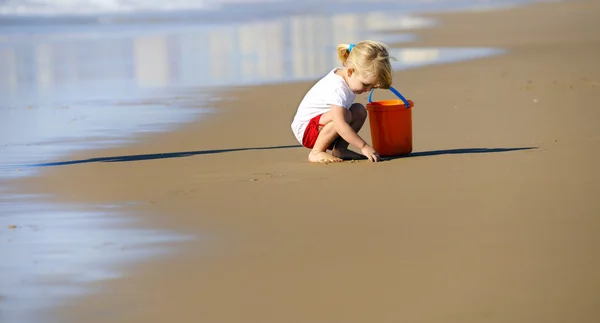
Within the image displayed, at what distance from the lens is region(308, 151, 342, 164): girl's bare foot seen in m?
5.96

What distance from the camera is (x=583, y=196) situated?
4.53m

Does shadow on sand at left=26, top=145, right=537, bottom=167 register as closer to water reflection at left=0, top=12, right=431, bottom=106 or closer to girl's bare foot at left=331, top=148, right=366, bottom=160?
girl's bare foot at left=331, top=148, right=366, bottom=160

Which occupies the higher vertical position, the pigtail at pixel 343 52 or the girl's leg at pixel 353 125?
the pigtail at pixel 343 52

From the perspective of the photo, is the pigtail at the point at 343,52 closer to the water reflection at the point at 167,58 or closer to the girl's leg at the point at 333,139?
the girl's leg at the point at 333,139

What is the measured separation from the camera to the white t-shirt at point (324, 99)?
592 cm

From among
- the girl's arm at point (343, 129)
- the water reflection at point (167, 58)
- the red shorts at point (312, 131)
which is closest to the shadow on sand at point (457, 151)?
the girl's arm at point (343, 129)

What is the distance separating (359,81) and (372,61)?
165mm

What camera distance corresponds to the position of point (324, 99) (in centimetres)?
607

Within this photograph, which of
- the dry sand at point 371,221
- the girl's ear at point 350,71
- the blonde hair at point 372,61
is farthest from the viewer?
the girl's ear at point 350,71

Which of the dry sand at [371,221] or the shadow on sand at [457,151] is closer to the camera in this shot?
the dry sand at [371,221]

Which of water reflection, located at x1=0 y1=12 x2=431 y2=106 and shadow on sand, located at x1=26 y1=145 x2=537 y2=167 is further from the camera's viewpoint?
water reflection, located at x1=0 y1=12 x2=431 y2=106

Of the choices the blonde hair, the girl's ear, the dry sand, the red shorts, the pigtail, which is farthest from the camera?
the red shorts

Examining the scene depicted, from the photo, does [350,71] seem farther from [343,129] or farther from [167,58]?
[167,58]

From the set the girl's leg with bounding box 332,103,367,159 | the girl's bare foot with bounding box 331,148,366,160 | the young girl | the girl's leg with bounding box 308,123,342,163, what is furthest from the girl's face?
the girl's bare foot with bounding box 331,148,366,160
